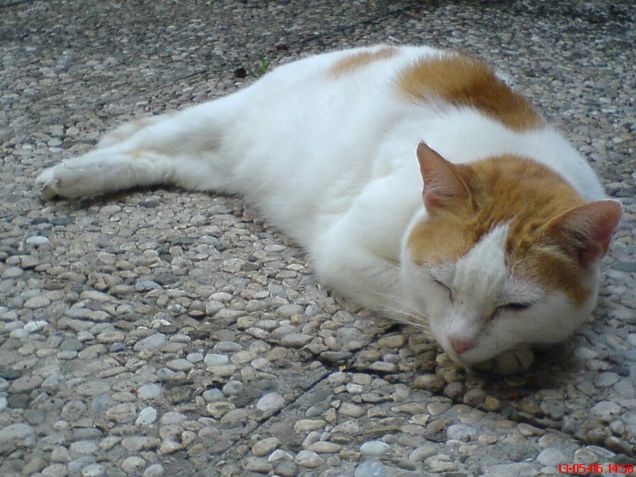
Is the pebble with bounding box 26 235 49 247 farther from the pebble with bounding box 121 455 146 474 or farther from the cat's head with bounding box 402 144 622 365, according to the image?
the cat's head with bounding box 402 144 622 365

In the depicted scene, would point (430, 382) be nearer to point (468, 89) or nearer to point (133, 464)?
point (133, 464)

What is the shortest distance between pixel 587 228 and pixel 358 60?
1677 mm

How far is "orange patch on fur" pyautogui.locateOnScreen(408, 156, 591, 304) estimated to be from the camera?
209 cm

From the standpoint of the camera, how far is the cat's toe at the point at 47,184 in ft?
11.1

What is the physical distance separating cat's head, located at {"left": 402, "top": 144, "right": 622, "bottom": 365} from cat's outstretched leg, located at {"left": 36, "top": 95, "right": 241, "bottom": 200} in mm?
1529

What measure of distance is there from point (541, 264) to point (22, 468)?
1.40m

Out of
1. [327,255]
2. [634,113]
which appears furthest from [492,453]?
[634,113]

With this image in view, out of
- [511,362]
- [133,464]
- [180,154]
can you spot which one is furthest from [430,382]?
[180,154]

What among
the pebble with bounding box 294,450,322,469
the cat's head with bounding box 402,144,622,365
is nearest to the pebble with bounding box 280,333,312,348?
the cat's head with bounding box 402,144,622,365

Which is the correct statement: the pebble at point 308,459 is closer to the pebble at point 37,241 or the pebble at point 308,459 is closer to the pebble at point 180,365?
the pebble at point 180,365

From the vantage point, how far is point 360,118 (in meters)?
3.12

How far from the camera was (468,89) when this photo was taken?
2938mm

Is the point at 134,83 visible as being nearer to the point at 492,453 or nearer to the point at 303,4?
the point at 303,4

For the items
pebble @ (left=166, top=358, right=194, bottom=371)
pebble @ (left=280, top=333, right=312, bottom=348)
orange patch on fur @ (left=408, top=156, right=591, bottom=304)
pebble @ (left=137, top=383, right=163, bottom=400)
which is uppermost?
orange patch on fur @ (left=408, top=156, right=591, bottom=304)
